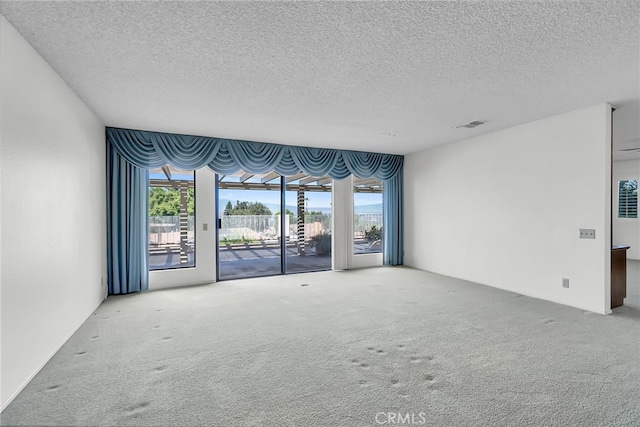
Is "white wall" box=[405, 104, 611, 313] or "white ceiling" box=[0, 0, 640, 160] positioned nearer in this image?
"white ceiling" box=[0, 0, 640, 160]

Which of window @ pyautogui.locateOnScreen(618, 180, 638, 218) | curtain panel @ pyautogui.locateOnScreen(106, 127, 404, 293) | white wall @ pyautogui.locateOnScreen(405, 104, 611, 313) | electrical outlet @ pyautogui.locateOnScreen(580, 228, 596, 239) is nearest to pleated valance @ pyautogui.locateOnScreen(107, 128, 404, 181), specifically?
curtain panel @ pyautogui.locateOnScreen(106, 127, 404, 293)

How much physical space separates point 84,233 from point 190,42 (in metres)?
2.43

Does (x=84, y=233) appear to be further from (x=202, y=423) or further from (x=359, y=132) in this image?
(x=359, y=132)

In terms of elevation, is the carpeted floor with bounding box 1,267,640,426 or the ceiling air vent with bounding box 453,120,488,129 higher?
the ceiling air vent with bounding box 453,120,488,129

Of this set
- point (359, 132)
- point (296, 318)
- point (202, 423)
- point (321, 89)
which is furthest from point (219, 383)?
point (359, 132)

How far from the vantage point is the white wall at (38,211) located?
1965mm

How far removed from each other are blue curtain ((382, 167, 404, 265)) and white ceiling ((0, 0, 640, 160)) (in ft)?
8.29

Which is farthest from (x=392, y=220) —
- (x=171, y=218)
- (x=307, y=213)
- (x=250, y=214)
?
(x=171, y=218)

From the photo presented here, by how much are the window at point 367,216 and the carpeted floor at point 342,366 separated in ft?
8.43

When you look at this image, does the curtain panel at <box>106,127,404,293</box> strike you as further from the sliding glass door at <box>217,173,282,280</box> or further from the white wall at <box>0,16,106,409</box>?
the white wall at <box>0,16,106,409</box>

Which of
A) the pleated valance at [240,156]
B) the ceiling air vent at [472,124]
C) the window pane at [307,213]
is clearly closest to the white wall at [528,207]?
the ceiling air vent at [472,124]

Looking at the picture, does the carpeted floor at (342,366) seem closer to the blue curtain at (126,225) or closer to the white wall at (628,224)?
the blue curtain at (126,225)

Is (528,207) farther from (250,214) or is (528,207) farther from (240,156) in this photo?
(250,214)

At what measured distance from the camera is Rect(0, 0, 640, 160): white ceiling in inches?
74.4
